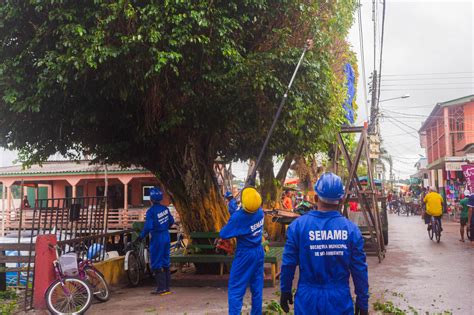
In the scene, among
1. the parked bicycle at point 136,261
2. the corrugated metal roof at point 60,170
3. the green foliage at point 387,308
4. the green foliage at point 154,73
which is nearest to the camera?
the green foliage at point 387,308

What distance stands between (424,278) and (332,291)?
6.45m

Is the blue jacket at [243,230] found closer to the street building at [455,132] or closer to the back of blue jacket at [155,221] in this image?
the back of blue jacket at [155,221]

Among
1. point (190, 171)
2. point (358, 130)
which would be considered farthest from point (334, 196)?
point (358, 130)

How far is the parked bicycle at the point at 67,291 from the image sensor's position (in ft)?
23.1

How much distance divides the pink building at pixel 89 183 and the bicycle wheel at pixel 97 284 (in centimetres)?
1869

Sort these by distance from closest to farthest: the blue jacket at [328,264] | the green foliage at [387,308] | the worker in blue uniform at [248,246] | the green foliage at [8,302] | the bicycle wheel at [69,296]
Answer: the blue jacket at [328,264] < the worker in blue uniform at [248,246] < the green foliage at [387,308] < the bicycle wheel at [69,296] < the green foliage at [8,302]

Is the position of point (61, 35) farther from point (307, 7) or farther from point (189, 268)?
point (189, 268)

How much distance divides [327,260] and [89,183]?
29512 millimetres

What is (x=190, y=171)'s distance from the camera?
9703 mm

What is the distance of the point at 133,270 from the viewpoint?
9.31 meters

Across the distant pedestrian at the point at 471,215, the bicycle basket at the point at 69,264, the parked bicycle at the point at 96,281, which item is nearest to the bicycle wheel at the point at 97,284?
the parked bicycle at the point at 96,281

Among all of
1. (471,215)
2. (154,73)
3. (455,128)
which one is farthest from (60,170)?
(154,73)

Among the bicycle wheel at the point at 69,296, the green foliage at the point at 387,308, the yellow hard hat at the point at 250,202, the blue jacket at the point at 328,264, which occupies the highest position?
the yellow hard hat at the point at 250,202

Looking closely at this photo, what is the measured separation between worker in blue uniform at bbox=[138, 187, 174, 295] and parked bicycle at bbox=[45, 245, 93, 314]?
54.4 inches
